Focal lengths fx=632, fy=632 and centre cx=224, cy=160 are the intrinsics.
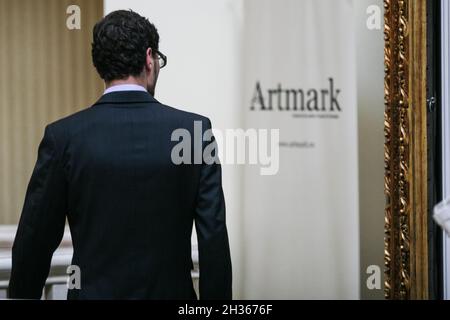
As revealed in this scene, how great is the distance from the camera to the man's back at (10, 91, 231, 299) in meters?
1.48

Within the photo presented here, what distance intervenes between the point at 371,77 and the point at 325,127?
0.27 meters

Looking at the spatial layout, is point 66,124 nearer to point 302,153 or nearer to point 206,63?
point 206,63

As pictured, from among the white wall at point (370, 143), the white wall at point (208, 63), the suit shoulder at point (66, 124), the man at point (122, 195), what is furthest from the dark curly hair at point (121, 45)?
the white wall at point (370, 143)

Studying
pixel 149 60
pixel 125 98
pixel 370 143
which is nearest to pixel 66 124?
pixel 125 98

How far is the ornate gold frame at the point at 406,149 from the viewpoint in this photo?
2.29 metres

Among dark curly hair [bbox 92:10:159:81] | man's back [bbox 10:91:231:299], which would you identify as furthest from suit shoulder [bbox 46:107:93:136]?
dark curly hair [bbox 92:10:159:81]

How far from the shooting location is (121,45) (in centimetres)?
151

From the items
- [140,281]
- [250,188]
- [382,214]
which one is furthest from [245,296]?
[140,281]

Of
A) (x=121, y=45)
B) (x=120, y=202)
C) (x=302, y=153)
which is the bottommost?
(x=120, y=202)

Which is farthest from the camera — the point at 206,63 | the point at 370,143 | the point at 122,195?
the point at 370,143

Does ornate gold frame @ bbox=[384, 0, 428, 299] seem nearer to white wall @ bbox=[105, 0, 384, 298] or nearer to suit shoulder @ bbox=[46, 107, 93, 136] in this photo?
white wall @ bbox=[105, 0, 384, 298]

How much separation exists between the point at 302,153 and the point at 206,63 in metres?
0.47

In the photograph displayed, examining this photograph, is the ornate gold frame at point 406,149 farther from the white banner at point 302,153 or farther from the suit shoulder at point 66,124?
the suit shoulder at point 66,124

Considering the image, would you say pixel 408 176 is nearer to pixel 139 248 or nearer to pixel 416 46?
pixel 416 46
